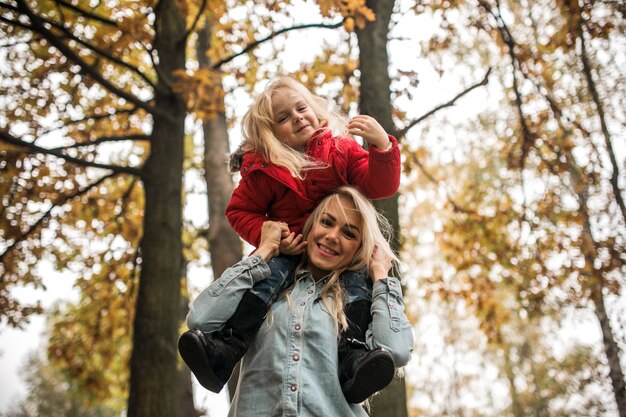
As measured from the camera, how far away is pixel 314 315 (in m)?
2.33

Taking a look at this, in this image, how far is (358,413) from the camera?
2.27 m

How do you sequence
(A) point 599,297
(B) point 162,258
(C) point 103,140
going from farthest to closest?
1. (A) point 599,297
2. (C) point 103,140
3. (B) point 162,258

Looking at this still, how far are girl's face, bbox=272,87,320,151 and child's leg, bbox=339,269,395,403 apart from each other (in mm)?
745

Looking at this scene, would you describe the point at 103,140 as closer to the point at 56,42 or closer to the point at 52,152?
the point at 52,152

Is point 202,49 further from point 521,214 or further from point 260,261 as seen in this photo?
point 260,261

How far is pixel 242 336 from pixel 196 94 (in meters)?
3.60

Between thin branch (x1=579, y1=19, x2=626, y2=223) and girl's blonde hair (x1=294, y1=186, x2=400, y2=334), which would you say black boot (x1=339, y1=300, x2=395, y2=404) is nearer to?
girl's blonde hair (x1=294, y1=186, x2=400, y2=334)

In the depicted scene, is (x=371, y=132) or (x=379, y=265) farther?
(x=379, y=265)

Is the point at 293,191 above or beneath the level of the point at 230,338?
above

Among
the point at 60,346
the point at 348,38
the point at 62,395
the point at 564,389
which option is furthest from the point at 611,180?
the point at 62,395

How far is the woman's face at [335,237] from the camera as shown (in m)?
2.47

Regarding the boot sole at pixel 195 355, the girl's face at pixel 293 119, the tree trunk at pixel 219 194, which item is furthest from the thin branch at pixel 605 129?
the boot sole at pixel 195 355

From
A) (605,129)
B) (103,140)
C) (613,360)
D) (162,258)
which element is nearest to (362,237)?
(162,258)

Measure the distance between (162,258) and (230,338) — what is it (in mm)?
2731
